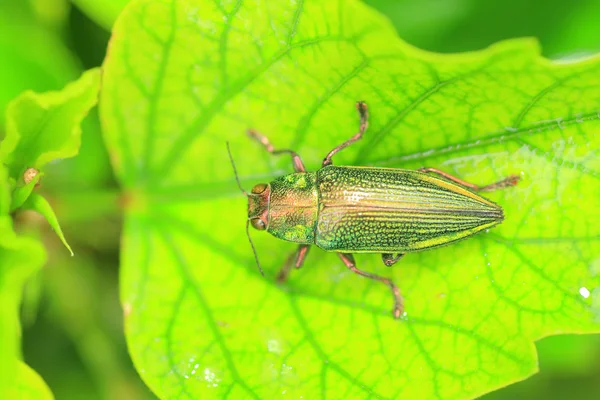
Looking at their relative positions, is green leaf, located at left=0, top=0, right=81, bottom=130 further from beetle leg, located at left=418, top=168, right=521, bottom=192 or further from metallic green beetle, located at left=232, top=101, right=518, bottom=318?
beetle leg, located at left=418, top=168, right=521, bottom=192

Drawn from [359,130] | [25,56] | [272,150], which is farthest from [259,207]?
[25,56]

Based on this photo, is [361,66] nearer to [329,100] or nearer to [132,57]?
[329,100]

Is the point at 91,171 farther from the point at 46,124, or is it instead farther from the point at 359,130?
the point at 359,130

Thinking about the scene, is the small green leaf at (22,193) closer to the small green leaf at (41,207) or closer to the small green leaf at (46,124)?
the small green leaf at (41,207)

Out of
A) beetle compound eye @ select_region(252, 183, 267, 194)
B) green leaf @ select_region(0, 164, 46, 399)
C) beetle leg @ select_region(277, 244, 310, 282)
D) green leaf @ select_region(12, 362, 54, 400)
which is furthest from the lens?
beetle compound eye @ select_region(252, 183, 267, 194)

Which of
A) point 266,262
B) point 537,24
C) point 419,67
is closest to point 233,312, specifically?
point 266,262

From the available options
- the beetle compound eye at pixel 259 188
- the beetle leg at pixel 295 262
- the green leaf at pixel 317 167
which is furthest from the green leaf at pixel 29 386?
the beetle compound eye at pixel 259 188

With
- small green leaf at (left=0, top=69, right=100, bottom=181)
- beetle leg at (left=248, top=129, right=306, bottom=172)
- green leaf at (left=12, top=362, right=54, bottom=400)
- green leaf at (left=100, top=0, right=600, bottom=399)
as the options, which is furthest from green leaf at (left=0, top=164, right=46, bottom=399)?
beetle leg at (left=248, top=129, right=306, bottom=172)
